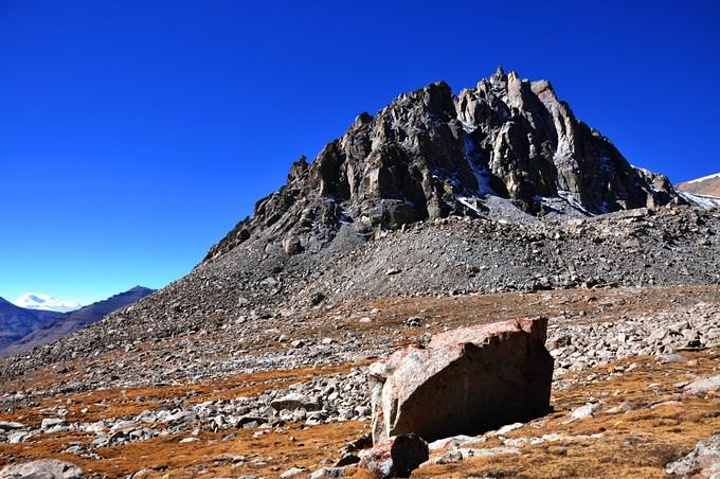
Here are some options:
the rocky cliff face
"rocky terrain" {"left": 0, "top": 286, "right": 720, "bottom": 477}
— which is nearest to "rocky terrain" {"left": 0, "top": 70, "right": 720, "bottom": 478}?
"rocky terrain" {"left": 0, "top": 286, "right": 720, "bottom": 477}

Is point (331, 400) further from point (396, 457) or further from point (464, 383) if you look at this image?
point (396, 457)

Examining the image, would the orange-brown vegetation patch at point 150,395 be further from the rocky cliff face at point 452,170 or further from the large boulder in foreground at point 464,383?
the rocky cliff face at point 452,170

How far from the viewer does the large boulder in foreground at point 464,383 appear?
44.1 feet

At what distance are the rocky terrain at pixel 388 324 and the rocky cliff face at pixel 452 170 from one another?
751 mm

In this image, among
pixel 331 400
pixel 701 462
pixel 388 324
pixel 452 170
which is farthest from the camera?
pixel 452 170


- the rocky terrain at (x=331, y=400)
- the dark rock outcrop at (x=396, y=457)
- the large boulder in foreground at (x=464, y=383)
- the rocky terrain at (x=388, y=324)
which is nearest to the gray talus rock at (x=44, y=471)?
the rocky terrain at (x=331, y=400)

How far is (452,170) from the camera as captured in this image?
134000mm

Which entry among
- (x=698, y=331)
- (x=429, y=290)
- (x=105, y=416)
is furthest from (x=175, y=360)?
(x=698, y=331)

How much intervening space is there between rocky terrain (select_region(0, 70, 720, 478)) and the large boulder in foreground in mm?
993

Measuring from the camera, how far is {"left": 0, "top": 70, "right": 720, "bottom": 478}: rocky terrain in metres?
13.5

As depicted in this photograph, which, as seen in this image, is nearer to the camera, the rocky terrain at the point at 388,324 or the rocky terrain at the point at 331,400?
the rocky terrain at the point at 331,400

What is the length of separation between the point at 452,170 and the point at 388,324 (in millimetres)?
93328

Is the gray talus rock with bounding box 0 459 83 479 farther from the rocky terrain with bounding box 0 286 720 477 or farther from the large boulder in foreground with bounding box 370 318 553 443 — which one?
the large boulder in foreground with bounding box 370 318 553 443

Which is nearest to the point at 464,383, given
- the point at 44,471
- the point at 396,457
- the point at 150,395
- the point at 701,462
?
the point at 396,457
